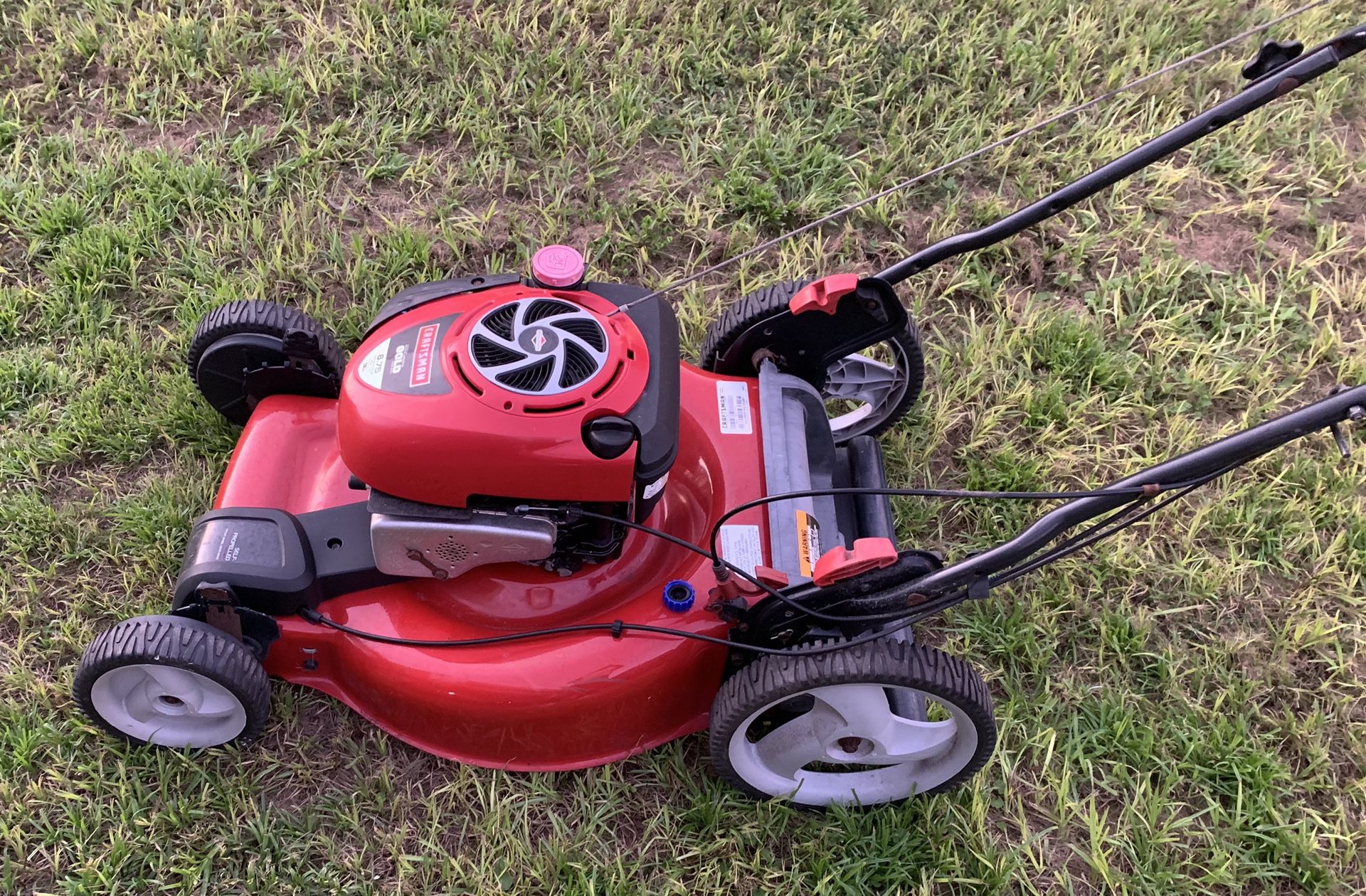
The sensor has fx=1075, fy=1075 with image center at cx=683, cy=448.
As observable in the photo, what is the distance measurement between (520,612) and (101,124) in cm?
228

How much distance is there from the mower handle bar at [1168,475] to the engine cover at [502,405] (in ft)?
1.73

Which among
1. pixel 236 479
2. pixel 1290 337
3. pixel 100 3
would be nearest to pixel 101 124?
pixel 100 3

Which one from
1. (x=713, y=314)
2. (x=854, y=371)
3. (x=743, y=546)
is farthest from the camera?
(x=713, y=314)

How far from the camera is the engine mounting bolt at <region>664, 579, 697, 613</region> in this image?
2.06 metres

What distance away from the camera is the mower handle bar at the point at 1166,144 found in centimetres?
188

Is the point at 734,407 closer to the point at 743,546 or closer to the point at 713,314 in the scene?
the point at 743,546

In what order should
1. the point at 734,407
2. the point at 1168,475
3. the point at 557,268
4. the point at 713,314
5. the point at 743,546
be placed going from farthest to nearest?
1. the point at 713,314
2. the point at 734,407
3. the point at 743,546
4. the point at 557,268
5. the point at 1168,475

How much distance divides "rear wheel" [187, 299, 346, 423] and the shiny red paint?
97 millimetres

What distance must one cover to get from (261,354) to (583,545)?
2.92 ft

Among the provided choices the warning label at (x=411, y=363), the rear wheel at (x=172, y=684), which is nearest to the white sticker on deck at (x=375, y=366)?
the warning label at (x=411, y=363)

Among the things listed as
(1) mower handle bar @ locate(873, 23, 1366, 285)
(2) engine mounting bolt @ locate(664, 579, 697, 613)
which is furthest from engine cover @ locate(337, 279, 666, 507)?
(1) mower handle bar @ locate(873, 23, 1366, 285)

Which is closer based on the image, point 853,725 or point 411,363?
point 411,363

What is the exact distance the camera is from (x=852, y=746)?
2.17 m

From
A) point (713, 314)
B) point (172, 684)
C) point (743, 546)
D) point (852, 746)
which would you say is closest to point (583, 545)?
point (743, 546)
